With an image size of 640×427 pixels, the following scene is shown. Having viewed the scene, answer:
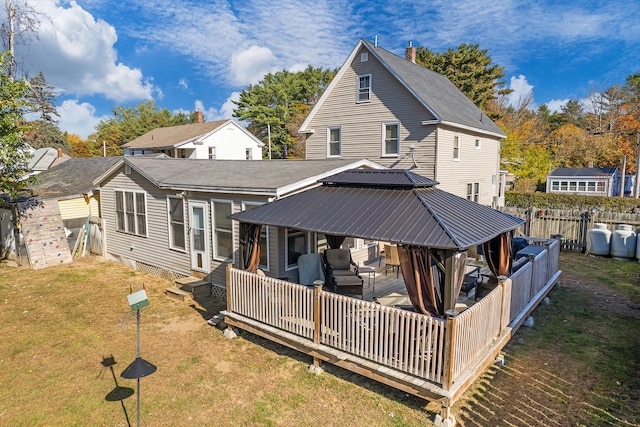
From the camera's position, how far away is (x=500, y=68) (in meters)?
38.8

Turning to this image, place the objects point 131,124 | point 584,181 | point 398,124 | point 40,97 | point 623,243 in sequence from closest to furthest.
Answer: point 623,243 → point 398,124 → point 40,97 → point 584,181 → point 131,124

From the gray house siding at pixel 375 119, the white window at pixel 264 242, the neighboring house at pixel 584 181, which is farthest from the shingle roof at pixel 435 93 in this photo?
the neighboring house at pixel 584 181

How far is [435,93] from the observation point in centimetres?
1947

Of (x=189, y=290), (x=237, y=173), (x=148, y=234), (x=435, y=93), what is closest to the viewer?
(x=189, y=290)

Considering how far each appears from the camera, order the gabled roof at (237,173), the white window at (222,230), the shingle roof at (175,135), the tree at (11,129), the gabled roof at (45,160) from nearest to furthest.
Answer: the gabled roof at (237,173), the white window at (222,230), the tree at (11,129), the gabled roof at (45,160), the shingle roof at (175,135)

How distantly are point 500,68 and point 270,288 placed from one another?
40.6 meters

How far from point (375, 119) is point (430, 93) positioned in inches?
120

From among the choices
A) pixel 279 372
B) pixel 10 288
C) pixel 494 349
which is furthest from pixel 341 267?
pixel 10 288

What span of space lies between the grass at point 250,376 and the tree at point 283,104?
4143 centimetres

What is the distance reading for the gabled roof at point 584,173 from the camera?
3659 centimetres

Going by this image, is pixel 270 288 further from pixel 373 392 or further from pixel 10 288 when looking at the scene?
pixel 10 288

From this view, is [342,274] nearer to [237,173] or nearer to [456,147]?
[237,173]

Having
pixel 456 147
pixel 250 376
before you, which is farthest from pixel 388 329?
pixel 456 147

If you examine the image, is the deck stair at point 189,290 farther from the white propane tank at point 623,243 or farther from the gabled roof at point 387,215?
the white propane tank at point 623,243
